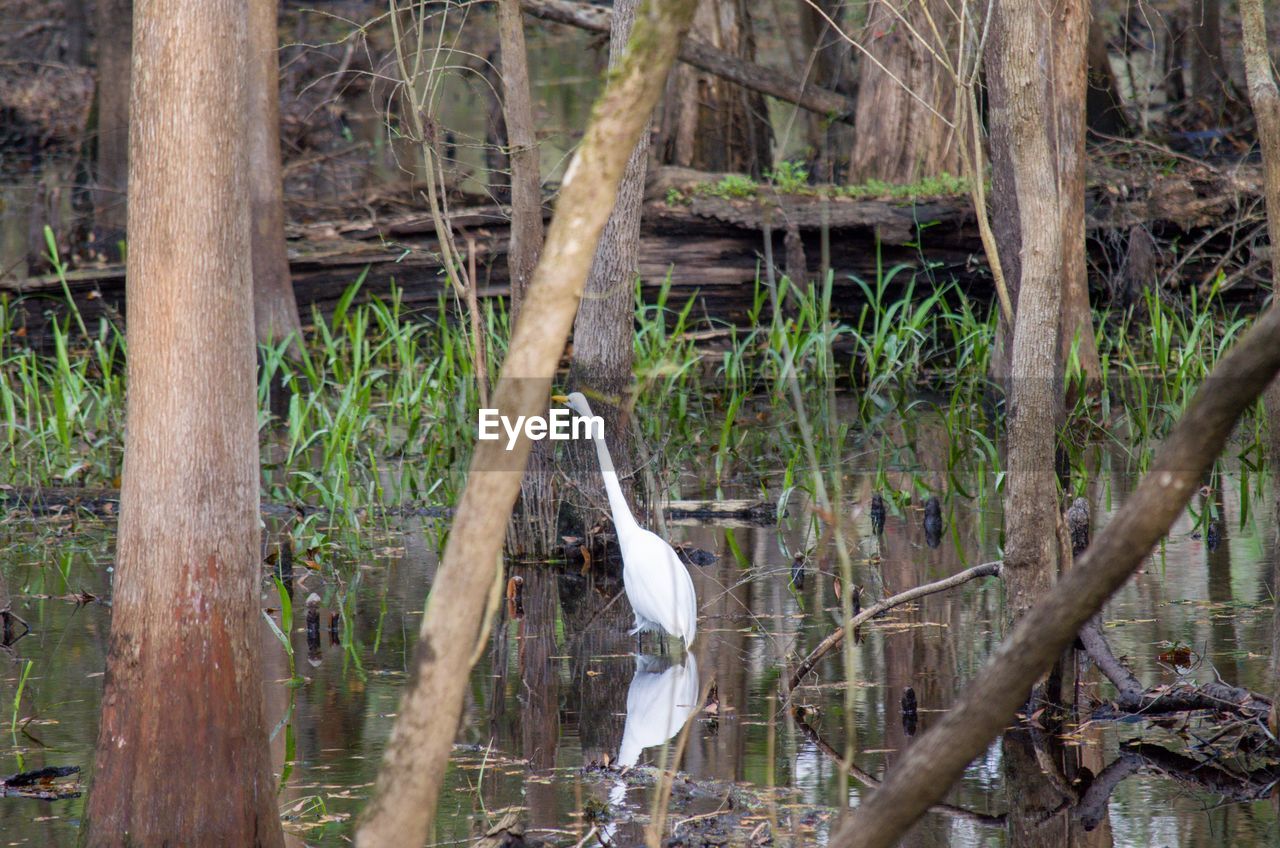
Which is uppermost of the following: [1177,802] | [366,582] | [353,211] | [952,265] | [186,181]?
[353,211]

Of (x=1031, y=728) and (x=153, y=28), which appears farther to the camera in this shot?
(x=1031, y=728)

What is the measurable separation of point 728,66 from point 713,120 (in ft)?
4.82

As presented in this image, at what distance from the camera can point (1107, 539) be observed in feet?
6.80

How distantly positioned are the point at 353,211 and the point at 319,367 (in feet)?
10.2

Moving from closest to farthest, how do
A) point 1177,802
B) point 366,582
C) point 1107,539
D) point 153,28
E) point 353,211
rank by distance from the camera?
1. point 1107,539
2. point 153,28
3. point 1177,802
4. point 366,582
5. point 353,211

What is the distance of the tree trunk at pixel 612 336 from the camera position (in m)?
6.49

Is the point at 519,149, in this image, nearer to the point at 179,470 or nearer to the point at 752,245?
the point at 179,470

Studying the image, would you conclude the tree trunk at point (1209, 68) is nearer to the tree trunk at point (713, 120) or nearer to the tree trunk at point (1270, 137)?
the tree trunk at point (713, 120)

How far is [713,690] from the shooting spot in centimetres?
494

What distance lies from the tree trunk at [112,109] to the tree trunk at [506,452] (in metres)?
A: 12.0

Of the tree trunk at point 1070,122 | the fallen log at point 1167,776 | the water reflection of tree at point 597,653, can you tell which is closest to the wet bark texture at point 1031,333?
the fallen log at point 1167,776

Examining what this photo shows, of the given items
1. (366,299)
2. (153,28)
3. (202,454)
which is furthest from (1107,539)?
(366,299)

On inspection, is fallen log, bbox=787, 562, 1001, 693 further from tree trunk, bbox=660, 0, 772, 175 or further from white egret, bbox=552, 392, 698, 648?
tree trunk, bbox=660, 0, 772, 175

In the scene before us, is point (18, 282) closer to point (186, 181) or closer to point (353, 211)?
point (353, 211)
